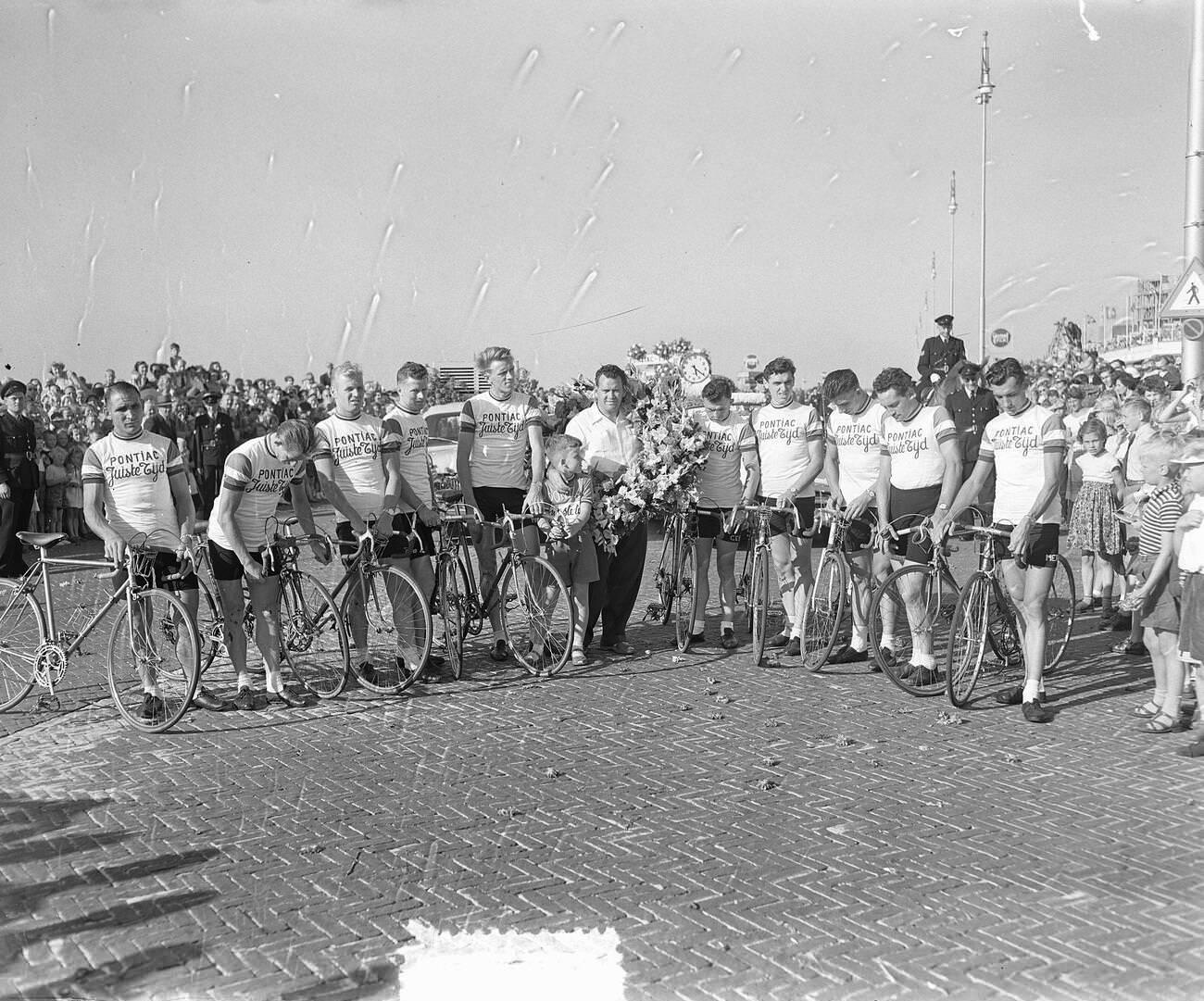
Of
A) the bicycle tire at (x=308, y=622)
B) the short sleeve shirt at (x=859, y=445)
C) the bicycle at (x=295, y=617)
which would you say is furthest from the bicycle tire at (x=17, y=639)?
the short sleeve shirt at (x=859, y=445)

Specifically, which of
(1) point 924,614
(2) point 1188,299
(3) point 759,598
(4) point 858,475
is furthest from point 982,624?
(2) point 1188,299

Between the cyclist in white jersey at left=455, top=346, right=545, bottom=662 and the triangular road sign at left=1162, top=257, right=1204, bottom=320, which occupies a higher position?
the triangular road sign at left=1162, top=257, right=1204, bottom=320

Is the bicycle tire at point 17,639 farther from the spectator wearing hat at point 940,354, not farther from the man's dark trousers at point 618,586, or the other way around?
the spectator wearing hat at point 940,354

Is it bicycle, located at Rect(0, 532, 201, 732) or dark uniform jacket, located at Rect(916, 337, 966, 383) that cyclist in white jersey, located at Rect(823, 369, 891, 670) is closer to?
bicycle, located at Rect(0, 532, 201, 732)

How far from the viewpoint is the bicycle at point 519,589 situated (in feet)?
27.4

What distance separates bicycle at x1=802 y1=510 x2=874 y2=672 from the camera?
8.17 meters

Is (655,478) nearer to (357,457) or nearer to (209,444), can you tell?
(357,457)

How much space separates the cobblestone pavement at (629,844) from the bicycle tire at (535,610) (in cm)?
85

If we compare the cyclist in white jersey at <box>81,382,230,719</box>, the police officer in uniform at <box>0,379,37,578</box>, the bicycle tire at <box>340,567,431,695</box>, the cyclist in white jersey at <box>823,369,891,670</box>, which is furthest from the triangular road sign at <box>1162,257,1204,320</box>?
the police officer in uniform at <box>0,379,37,578</box>

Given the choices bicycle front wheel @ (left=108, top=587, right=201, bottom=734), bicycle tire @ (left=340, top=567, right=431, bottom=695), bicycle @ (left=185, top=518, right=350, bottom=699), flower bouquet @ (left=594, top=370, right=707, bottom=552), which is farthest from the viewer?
flower bouquet @ (left=594, top=370, right=707, bottom=552)

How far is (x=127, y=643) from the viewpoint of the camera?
6895mm

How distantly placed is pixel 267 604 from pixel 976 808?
14.4ft

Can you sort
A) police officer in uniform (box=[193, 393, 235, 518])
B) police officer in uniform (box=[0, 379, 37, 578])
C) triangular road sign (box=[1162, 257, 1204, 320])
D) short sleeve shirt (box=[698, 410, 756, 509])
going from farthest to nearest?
police officer in uniform (box=[193, 393, 235, 518])
police officer in uniform (box=[0, 379, 37, 578])
triangular road sign (box=[1162, 257, 1204, 320])
short sleeve shirt (box=[698, 410, 756, 509])

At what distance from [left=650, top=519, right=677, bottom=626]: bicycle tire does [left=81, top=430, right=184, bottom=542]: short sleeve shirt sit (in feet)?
12.4
